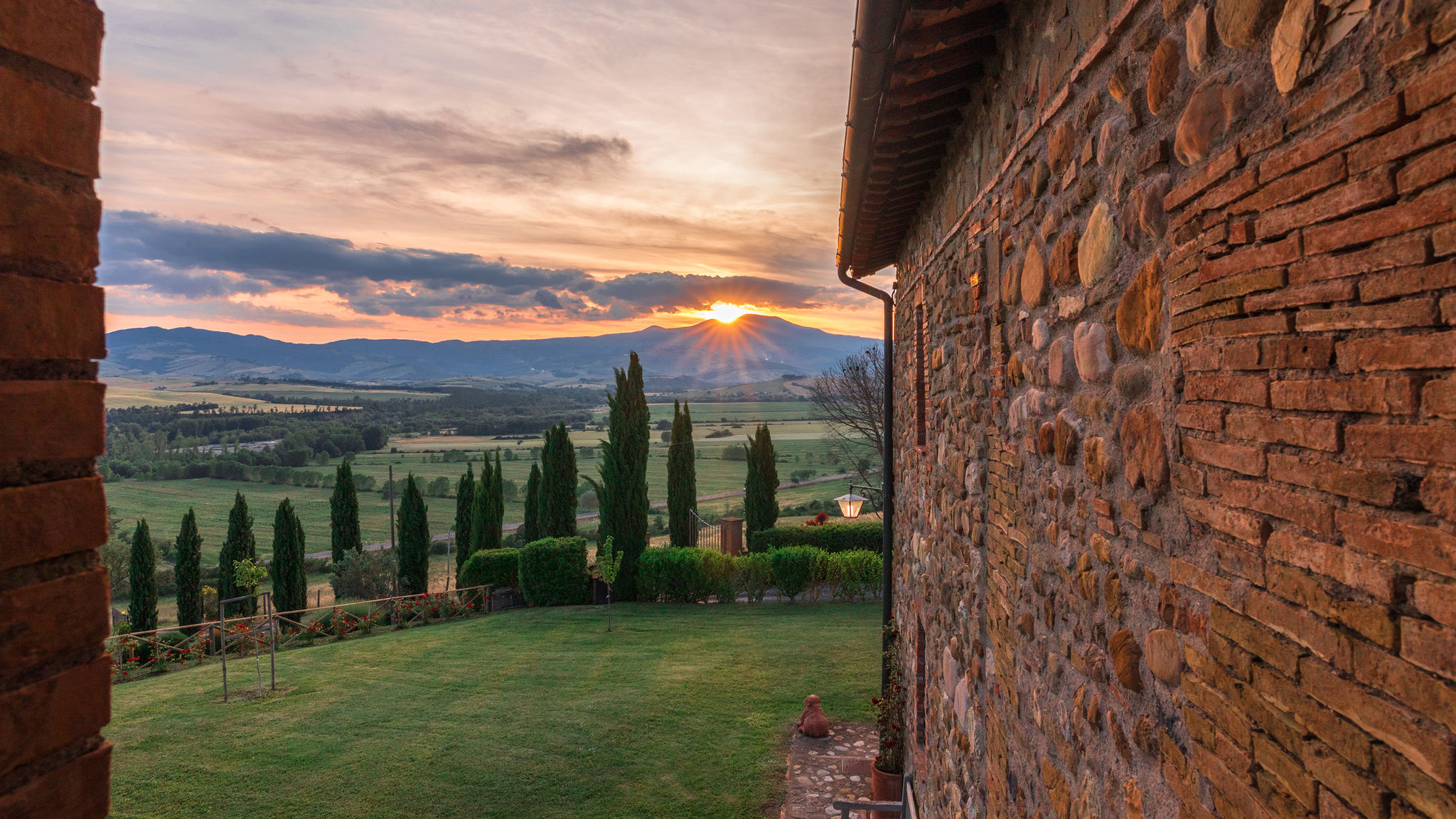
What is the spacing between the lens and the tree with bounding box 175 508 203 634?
60.4 feet

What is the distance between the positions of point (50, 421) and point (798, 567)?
59.7ft

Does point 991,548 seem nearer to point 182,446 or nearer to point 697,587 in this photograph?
point 697,587

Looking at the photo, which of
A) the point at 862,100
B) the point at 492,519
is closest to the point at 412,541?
the point at 492,519

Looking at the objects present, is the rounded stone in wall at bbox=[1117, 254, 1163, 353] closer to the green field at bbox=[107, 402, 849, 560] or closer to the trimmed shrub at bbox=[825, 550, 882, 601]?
the trimmed shrub at bbox=[825, 550, 882, 601]

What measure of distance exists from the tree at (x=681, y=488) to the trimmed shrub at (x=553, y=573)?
4.34 meters

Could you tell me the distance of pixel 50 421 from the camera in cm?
83

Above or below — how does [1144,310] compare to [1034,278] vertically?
below

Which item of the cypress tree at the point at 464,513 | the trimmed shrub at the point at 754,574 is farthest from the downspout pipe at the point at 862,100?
the cypress tree at the point at 464,513

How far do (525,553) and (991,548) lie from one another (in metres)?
17.5

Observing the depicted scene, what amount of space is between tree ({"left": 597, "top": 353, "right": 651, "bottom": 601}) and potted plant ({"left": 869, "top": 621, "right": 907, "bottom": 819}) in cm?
1324

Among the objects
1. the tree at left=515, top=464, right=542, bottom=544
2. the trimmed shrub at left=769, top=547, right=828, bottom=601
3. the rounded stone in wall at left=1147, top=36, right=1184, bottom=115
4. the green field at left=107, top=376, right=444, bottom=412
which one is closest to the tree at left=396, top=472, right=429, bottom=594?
the tree at left=515, top=464, right=542, bottom=544

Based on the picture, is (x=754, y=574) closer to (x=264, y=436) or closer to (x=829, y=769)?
(x=829, y=769)

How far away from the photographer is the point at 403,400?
360 ft

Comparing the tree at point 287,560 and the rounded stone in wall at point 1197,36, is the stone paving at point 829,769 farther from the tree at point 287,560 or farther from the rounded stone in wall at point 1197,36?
the tree at point 287,560
